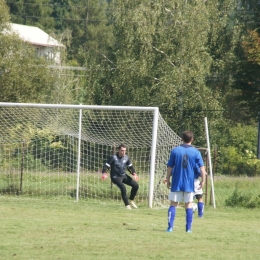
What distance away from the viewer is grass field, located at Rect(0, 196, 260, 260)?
8.91 m

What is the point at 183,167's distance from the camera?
10.7 metres

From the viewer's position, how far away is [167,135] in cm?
1831

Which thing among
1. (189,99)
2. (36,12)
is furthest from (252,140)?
(36,12)

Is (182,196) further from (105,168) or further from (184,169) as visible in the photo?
(105,168)

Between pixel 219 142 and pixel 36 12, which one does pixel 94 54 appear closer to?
pixel 219 142

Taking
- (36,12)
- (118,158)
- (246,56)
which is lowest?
(118,158)

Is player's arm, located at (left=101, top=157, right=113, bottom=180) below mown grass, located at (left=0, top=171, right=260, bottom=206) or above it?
above

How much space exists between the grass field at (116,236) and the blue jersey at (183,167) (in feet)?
2.45

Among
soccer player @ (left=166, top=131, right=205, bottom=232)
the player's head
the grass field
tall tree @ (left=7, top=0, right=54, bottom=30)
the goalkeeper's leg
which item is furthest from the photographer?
tall tree @ (left=7, top=0, right=54, bottom=30)

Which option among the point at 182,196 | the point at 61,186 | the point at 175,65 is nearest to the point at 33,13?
the point at 175,65

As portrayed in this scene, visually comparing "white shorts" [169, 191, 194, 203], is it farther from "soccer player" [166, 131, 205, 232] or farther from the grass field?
the grass field

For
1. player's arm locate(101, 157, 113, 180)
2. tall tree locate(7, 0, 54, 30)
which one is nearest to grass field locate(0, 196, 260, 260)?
player's arm locate(101, 157, 113, 180)

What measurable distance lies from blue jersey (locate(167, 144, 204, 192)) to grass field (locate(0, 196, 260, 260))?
75 centimetres

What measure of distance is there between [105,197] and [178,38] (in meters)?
14.7
